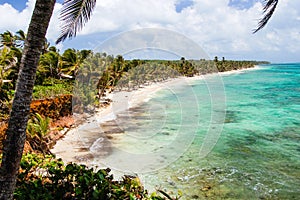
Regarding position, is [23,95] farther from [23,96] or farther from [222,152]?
[222,152]

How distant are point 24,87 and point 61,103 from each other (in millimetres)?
12687

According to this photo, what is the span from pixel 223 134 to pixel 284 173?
242 inches

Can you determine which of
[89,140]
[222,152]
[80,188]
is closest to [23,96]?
[80,188]

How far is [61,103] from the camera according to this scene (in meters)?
15.1

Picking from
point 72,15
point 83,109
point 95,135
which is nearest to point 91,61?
point 83,109

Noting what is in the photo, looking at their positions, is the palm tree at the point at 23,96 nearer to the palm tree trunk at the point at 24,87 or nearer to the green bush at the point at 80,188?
the palm tree trunk at the point at 24,87

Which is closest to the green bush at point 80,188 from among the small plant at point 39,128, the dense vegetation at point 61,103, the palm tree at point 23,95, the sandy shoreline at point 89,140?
the dense vegetation at point 61,103

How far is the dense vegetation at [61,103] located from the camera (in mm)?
4023

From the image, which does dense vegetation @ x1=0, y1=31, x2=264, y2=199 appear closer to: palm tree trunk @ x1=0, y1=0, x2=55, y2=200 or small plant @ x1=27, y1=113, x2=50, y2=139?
small plant @ x1=27, y1=113, x2=50, y2=139

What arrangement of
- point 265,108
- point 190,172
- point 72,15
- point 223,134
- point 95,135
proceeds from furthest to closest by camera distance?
point 265,108, point 223,134, point 95,135, point 190,172, point 72,15

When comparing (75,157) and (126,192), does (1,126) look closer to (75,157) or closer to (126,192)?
(75,157)

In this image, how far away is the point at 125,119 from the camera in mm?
18531

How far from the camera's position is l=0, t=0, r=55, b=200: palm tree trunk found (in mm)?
2861

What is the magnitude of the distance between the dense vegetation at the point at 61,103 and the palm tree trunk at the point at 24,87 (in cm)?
103
